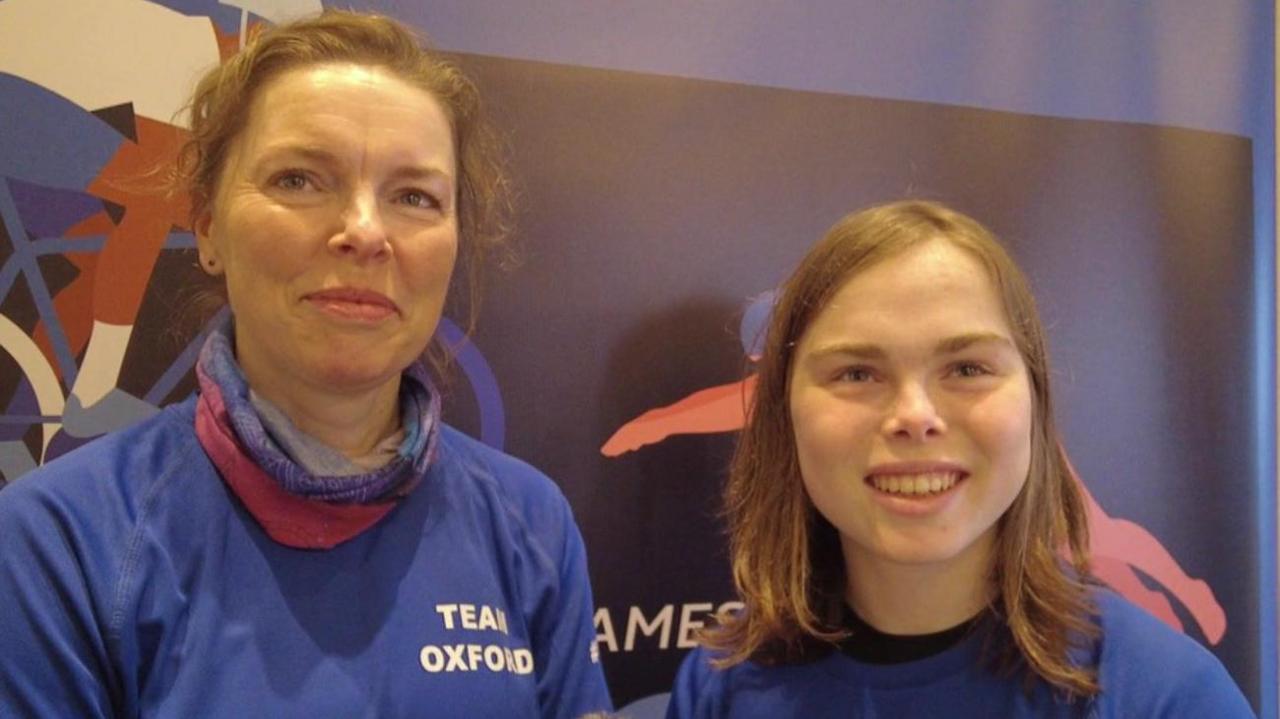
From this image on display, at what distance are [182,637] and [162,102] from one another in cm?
87

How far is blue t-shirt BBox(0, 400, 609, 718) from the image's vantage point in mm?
1091

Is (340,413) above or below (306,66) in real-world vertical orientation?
below

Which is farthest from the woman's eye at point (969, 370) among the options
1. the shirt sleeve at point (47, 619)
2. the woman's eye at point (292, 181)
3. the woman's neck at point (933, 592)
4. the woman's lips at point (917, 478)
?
the shirt sleeve at point (47, 619)

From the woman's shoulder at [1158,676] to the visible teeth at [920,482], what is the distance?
0.79ft

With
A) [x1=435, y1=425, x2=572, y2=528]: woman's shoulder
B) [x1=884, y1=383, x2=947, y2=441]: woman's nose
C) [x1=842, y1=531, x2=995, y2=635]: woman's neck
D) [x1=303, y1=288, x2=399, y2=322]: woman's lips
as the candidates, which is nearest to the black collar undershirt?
[x1=842, y1=531, x2=995, y2=635]: woman's neck

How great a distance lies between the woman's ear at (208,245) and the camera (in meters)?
1.29

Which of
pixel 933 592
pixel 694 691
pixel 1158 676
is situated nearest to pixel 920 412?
pixel 933 592

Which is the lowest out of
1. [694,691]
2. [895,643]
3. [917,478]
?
[694,691]

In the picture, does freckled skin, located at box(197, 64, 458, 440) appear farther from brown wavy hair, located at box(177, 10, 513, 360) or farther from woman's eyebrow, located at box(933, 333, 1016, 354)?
woman's eyebrow, located at box(933, 333, 1016, 354)

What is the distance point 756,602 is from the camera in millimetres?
1438

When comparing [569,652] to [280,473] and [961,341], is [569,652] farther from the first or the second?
[961,341]

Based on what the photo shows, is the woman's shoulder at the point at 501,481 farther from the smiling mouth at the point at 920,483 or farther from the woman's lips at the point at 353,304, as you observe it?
the smiling mouth at the point at 920,483

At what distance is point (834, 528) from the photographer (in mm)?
1487

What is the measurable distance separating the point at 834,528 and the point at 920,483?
0.90ft
